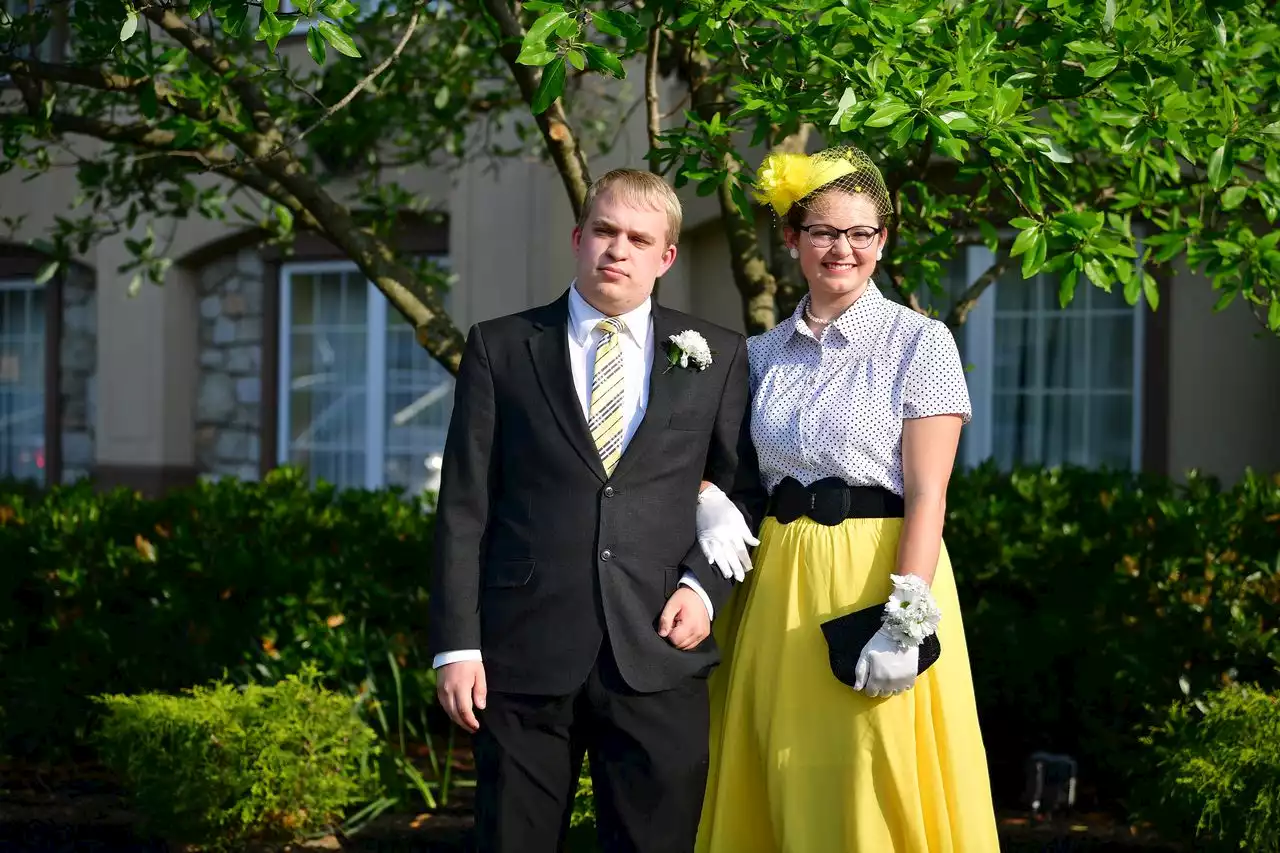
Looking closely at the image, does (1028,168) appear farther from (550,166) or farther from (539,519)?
(550,166)

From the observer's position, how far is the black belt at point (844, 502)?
9.51 feet

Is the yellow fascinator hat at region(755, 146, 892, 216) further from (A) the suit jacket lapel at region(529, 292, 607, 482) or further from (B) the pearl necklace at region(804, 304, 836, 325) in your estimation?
(A) the suit jacket lapel at region(529, 292, 607, 482)

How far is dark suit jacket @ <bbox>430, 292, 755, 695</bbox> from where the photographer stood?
9.20 ft

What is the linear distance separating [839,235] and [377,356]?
289 inches

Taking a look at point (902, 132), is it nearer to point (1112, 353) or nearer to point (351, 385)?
point (1112, 353)

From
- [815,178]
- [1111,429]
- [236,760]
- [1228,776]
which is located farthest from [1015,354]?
[815,178]

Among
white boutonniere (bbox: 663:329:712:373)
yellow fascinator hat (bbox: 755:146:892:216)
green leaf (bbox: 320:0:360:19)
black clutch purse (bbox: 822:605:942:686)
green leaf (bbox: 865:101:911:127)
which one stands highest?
green leaf (bbox: 320:0:360:19)

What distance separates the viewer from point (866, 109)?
2.79 m

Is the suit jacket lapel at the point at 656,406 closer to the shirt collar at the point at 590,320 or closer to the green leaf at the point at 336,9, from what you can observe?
the shirt collar at the point at 590,320

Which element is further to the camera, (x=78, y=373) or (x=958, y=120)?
(x=78, y=373)

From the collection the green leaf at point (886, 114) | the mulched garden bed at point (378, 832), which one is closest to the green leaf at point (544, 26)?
the green leaf at point (886, 114)

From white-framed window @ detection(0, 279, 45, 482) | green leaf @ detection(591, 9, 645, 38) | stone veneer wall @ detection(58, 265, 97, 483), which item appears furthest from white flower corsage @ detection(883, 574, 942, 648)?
white-framed window @ detection(0, 279, 45, 482)

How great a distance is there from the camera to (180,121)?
448 centimetres

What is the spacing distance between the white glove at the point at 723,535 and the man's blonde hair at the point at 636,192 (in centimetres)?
54
